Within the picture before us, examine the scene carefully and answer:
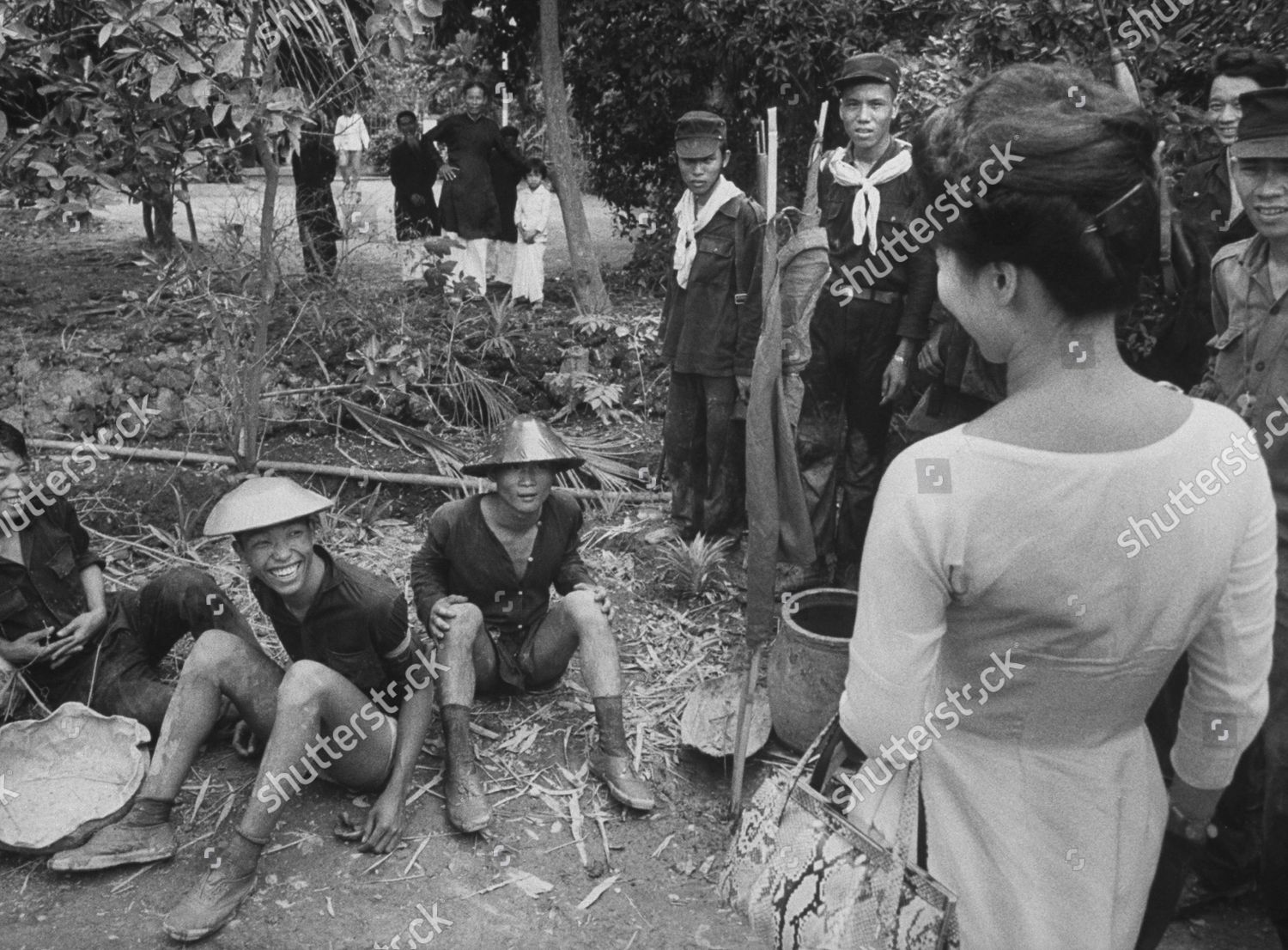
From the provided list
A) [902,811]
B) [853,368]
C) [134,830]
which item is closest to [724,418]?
[853,368]

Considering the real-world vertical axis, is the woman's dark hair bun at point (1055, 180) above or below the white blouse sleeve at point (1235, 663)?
above

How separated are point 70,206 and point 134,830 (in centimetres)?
301

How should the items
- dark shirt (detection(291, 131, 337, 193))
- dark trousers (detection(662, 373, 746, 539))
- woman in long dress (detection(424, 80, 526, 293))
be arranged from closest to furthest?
dark trousers (detection(662, 373, 746, 539))
dark shirt (detection(291, 131, 337, 193))
woman in long dress (detection(424, 80, 526, 293))

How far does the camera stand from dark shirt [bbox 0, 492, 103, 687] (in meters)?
3.55

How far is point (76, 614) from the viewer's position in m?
3.73

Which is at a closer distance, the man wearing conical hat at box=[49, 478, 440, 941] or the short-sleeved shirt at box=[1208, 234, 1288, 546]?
the short-sleeved shirt at box=[1208, 234, 1288, 546]

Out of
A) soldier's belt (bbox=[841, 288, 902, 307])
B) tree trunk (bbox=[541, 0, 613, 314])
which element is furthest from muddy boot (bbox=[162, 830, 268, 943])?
tree trunk (bbox=[541, 0, 613, 314])

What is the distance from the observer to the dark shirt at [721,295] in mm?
4934

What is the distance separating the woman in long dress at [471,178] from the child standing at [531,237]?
0.67 feet

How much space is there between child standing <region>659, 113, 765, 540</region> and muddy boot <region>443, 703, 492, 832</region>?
201cm

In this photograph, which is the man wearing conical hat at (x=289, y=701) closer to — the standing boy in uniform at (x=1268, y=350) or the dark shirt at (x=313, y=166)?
the standing boy in uniform at (x=1268, y=350)

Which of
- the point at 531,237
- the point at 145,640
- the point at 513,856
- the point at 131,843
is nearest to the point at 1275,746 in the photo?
the point at 513,856

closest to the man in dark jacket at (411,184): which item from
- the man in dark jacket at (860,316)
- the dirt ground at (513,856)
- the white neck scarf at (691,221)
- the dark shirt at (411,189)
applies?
the dark shirt at (411,189)

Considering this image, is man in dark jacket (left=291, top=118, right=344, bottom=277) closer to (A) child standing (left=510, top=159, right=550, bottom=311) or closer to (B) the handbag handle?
(A) child standing (left=510, top=159, right=550, bottom=311)
